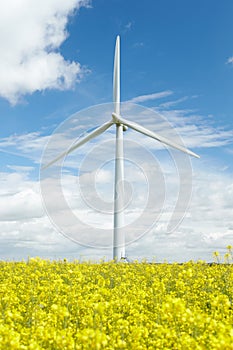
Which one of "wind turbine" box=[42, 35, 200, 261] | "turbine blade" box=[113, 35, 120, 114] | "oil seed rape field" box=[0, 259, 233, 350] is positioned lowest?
"oil seed rape field" box=[0, 259, 233, 350]

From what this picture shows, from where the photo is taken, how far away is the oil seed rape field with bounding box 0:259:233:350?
5559 mm

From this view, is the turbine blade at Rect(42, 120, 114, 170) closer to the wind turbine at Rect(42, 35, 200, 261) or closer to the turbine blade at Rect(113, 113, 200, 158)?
the wind turbine at Rect(42, 35, 200, 261)

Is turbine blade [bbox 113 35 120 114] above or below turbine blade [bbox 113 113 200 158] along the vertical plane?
above

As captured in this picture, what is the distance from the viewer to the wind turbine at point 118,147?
84.2 ft

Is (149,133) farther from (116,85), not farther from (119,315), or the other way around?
(119,315)

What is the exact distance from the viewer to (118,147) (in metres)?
27.5

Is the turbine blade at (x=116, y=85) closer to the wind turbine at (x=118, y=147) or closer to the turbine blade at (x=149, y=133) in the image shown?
the wind turbine at (x=118, y=147)

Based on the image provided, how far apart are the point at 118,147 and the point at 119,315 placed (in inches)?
806

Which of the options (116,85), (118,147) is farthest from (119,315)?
(116,85)

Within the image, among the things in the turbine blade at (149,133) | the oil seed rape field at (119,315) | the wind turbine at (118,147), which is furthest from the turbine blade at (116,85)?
the oil seed rape field at (119,315)

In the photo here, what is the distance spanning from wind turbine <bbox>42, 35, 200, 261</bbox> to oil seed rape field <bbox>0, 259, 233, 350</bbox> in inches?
372

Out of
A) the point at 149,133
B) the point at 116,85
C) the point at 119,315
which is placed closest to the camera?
the point at 119,315

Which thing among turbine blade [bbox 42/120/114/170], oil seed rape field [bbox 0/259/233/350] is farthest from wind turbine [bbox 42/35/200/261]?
oil seed rape field [bbox 0/259/233/350]

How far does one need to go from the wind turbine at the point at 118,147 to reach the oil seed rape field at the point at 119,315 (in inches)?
372
